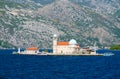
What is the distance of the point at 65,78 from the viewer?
141 meters

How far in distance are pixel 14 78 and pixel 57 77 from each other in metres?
13.6

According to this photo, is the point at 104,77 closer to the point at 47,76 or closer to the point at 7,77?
the point at 47,76

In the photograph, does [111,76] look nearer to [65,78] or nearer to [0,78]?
[65,78]

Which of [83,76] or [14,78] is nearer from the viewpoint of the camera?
[14,78]

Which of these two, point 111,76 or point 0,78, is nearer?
point 0,78

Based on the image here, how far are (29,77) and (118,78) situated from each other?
26252mm

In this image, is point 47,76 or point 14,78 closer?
point 14,78

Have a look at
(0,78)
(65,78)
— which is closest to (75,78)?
(65,78)

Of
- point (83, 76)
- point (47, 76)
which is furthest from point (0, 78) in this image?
point (83, 76)

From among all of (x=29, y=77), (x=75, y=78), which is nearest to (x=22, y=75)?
(x=29, y=77)

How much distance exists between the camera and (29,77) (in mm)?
142000

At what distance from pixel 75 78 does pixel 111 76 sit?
509 inches

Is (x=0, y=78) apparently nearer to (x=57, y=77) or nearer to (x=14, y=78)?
(x=14, y=78)

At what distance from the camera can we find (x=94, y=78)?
143m
